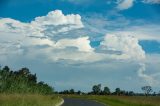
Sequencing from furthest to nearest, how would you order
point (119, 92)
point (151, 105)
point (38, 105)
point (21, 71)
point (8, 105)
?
point (119, 92) → point (21, 71) → point (151, 105) → point (38, 105) → point (8, 105)

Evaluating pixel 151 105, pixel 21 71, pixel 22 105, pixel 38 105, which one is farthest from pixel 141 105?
pixel 21 71

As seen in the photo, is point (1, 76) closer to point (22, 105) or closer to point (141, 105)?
point (141, 105)

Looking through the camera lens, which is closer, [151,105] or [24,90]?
[151,105]

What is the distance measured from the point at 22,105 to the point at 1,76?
2986 centimetres

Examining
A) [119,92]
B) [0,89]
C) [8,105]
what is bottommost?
[8,105]

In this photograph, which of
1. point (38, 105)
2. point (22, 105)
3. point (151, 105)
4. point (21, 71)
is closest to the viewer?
point (22, 105)

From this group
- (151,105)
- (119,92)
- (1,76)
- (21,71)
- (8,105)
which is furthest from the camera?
(119,92)

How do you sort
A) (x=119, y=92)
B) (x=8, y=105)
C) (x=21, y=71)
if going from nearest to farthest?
1. (x=8, y=105)
2. (x=21, y=71)
3. (x=119, y=92)

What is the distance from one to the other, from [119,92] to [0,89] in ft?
409

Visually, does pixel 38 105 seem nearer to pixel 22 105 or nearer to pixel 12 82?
pixel 22 105

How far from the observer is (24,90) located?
220 feet

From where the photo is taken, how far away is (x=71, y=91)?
605ft

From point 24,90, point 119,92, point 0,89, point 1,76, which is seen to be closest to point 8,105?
point 0,89

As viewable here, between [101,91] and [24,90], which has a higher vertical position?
[101,91]
